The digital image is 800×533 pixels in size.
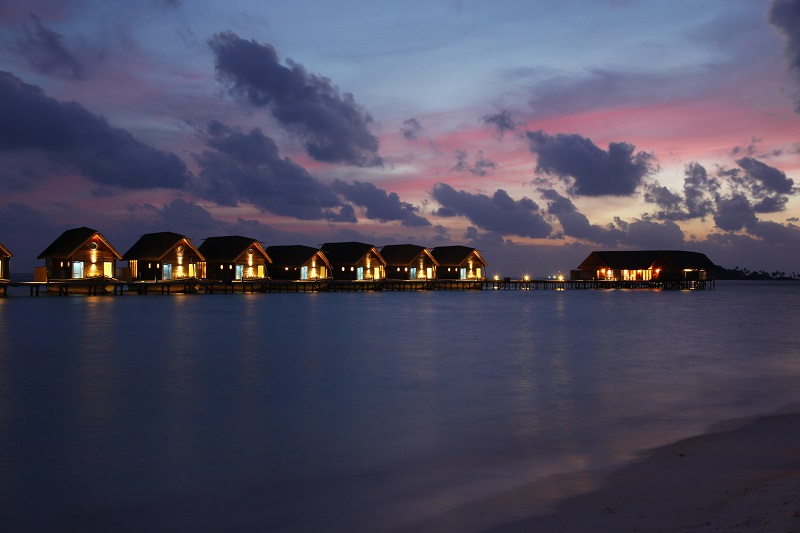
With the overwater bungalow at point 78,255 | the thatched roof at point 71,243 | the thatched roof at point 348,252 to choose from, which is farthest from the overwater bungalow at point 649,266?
the thatched roof at point 71,243

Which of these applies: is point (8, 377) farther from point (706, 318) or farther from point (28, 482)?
point (706, 318)

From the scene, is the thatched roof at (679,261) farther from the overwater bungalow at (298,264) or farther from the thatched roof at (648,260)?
the overwater bungalow at (298,264)

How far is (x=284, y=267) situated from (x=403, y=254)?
1686 cm

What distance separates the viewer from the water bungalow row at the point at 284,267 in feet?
173

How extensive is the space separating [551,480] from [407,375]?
32.0 feet

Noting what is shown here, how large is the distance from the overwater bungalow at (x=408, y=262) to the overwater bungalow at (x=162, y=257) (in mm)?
26517

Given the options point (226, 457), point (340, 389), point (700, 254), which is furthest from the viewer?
point (700, 254)

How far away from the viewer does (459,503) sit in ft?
22.7

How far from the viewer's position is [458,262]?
84500 millimetres

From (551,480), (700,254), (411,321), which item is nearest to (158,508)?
(551,480)

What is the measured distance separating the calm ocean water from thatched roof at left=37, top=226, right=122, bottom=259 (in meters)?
26.0

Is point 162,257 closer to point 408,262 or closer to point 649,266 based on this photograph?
point 408,262

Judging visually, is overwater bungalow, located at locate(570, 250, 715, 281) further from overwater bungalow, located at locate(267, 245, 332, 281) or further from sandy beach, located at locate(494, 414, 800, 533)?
sandy beach, located at locate(494, 414, 800, 533)

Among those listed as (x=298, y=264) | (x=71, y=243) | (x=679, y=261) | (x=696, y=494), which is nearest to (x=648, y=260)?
(x=679, y=261)
